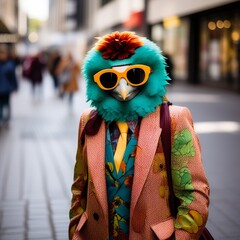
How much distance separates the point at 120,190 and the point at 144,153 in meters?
0.21

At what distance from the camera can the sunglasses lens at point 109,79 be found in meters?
2.30

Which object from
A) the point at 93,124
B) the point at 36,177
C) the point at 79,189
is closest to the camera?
the point at 93,124

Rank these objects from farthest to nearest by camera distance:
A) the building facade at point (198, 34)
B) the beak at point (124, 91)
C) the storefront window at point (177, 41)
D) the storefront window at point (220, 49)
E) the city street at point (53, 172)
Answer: the storefront window at point (177, 41) → the building facade at point (198, 34) → the storefront window at point (220, 49) → the city street at point (53, 172) → the beak at point (124, 91)

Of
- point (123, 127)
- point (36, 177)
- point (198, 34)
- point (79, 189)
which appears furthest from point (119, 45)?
point (198, 34)

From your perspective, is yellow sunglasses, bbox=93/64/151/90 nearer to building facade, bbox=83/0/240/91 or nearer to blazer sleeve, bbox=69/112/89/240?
blazer sleeve, bbox=69/112/89/240

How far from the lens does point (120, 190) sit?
2.28m

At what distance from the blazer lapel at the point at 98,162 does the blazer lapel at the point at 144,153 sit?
5.4 inches

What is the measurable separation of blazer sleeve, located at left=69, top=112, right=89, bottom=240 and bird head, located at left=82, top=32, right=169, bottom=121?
0.24 meters

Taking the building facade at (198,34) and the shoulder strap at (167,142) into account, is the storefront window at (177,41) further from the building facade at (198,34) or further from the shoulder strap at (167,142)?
the shoulder strap at (167,142)

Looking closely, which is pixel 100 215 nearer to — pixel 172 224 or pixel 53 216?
pixel 172 224

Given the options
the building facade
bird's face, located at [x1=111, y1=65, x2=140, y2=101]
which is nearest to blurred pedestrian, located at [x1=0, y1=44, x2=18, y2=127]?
the building facade

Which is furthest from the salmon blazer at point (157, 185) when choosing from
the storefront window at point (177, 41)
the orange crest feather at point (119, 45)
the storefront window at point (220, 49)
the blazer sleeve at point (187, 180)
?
the storefront window at point (177, 41)

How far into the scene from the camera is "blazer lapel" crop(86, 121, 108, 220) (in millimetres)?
2250

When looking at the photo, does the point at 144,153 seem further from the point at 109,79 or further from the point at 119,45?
the point at 119,45
